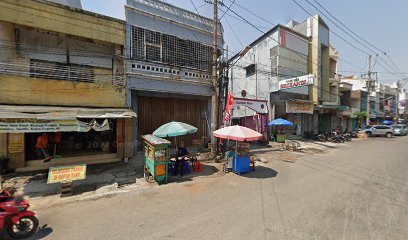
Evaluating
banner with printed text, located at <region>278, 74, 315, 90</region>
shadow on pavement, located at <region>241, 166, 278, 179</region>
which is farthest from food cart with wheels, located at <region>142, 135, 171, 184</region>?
banner with printed text, located at <region>278, 74, 315, 90</region>

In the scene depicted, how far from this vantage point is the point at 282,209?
5.73 metres

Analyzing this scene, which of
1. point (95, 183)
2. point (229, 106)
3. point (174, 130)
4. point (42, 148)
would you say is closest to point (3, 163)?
point (42, 148)

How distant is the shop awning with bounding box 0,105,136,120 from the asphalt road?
405cm

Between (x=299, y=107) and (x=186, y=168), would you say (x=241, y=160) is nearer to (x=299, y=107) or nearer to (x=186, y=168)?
(x=186, y=168)

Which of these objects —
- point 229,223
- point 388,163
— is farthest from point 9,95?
point 388,163

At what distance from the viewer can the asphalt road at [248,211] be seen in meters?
4.55

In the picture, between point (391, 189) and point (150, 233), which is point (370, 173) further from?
point (150, 233)

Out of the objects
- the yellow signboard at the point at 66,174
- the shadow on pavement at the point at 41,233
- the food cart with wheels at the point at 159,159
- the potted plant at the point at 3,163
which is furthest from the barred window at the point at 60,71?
the shadow on pavement at the point at 41,233

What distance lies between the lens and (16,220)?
4.33 m

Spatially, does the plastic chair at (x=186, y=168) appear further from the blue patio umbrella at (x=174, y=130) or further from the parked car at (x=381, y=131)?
the parked car at (x=381, y=131)

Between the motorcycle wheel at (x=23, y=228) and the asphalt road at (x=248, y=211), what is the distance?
24 centimetres

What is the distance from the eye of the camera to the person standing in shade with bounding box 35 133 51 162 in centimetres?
970

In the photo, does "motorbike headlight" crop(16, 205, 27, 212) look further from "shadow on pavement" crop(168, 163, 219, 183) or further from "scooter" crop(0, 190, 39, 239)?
"shadow on pavement" crop(168, 163, 219, 183)

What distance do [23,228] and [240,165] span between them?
784 centimetres
